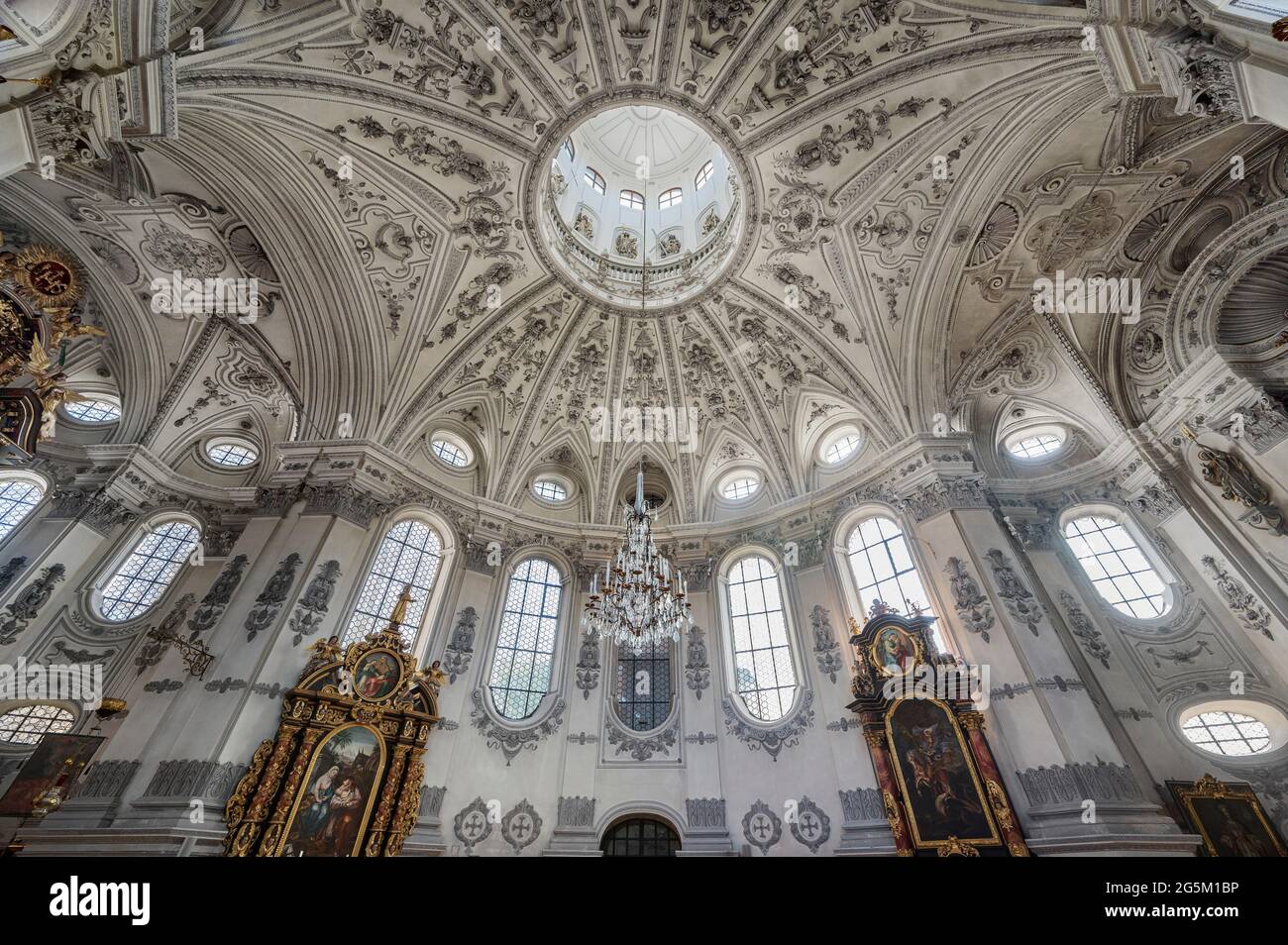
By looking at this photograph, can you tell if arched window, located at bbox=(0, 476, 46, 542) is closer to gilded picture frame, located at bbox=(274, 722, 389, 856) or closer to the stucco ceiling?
the stucco ceiling

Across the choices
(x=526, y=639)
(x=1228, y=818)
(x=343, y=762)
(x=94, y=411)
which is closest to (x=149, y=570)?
(x=94, y=411)

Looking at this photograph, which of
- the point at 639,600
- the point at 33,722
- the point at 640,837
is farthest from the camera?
the point at 640,837

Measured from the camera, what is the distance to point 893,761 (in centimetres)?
923

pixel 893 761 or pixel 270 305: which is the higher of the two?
pixel 270 305

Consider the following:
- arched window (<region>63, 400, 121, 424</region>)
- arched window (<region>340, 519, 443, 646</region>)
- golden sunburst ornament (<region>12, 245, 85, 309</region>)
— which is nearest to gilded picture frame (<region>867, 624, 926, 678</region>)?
arched window (<region>340, 519, 443, 646</region>)

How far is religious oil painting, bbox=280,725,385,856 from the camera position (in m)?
8.39

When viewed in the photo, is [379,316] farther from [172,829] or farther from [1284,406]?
[1284,406]

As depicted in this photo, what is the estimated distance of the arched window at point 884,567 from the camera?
11320 mm

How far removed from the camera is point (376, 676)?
10141 millimetres

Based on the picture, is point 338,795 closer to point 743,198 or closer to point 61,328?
point 61,328

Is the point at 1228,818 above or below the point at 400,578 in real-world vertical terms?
below

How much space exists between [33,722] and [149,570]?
3259 millimetres
